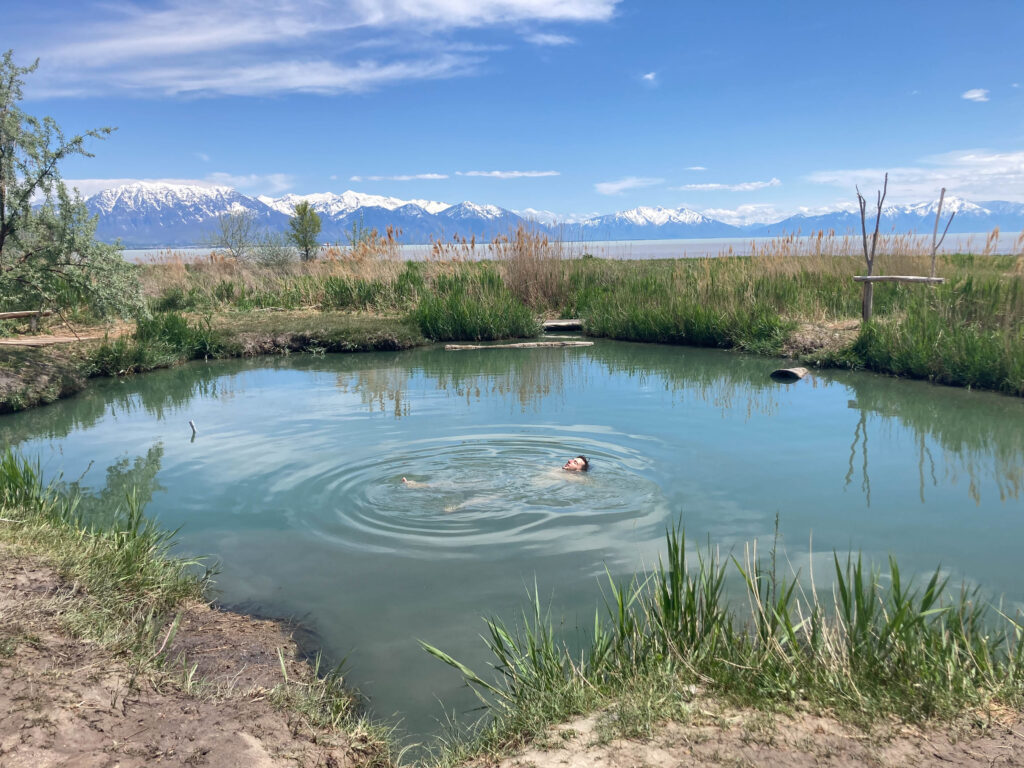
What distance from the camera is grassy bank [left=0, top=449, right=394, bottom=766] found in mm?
2723

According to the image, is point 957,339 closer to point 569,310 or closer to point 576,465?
point 576,465

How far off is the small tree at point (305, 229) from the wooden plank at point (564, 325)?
2536 cm

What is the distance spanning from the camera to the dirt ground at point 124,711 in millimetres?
2236

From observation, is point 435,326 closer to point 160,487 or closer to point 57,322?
point 57,322

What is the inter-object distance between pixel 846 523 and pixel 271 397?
6722 mm

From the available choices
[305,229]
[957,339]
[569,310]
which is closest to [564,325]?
[569,310]

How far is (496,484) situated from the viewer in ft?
18.3

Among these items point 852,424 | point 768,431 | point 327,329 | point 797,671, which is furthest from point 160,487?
point 327,329

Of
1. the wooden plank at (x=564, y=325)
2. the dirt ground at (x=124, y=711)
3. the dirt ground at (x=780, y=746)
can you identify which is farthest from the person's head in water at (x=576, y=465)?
the wooden plank at (x=564, y=325)

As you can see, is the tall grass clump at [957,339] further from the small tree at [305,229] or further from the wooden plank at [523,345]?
the small tree at [305,229]

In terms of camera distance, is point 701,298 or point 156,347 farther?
point 701,298

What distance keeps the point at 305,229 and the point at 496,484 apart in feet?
124

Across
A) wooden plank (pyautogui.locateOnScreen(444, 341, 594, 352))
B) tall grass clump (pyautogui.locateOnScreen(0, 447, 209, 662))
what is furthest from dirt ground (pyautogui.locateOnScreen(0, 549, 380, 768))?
wooden plank (pyautogui.locateOnScreen(444, 341, 594, 352))

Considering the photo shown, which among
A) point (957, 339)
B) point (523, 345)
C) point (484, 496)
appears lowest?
point (484, 496)
